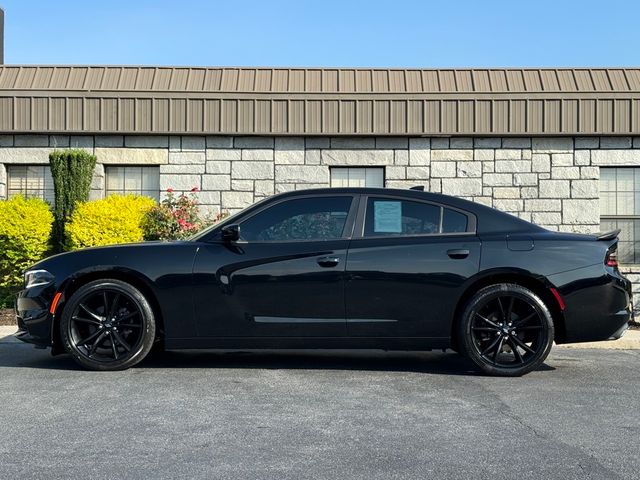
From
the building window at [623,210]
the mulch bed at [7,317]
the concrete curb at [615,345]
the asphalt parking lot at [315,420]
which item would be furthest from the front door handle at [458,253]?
the building window at [623,210]

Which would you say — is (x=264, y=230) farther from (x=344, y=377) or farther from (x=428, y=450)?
(x=428, y=450)

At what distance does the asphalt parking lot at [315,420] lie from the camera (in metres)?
3.91

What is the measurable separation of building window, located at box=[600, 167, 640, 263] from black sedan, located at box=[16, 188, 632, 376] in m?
6.41

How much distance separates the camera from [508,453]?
414 centimetres

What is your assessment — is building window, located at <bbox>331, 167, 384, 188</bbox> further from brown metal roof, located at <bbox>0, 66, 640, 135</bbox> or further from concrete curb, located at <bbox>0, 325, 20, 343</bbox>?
concrete curb, located at <bbox>0, 325, 20, 343</bbox>

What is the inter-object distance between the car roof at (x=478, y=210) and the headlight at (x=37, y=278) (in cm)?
206

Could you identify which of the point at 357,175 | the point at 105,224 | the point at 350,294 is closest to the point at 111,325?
the point at 350,294

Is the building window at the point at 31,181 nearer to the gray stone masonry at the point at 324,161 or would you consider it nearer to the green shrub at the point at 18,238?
the gray stone masonry at the point at 324,161

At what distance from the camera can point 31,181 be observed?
42.0 feet

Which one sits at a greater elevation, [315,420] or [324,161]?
[324,161]

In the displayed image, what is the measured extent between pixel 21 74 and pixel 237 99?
369 cm

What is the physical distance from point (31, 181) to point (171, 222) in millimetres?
2775

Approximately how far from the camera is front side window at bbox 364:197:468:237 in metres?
6.67

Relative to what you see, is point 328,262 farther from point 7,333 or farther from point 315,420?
point 7,333
